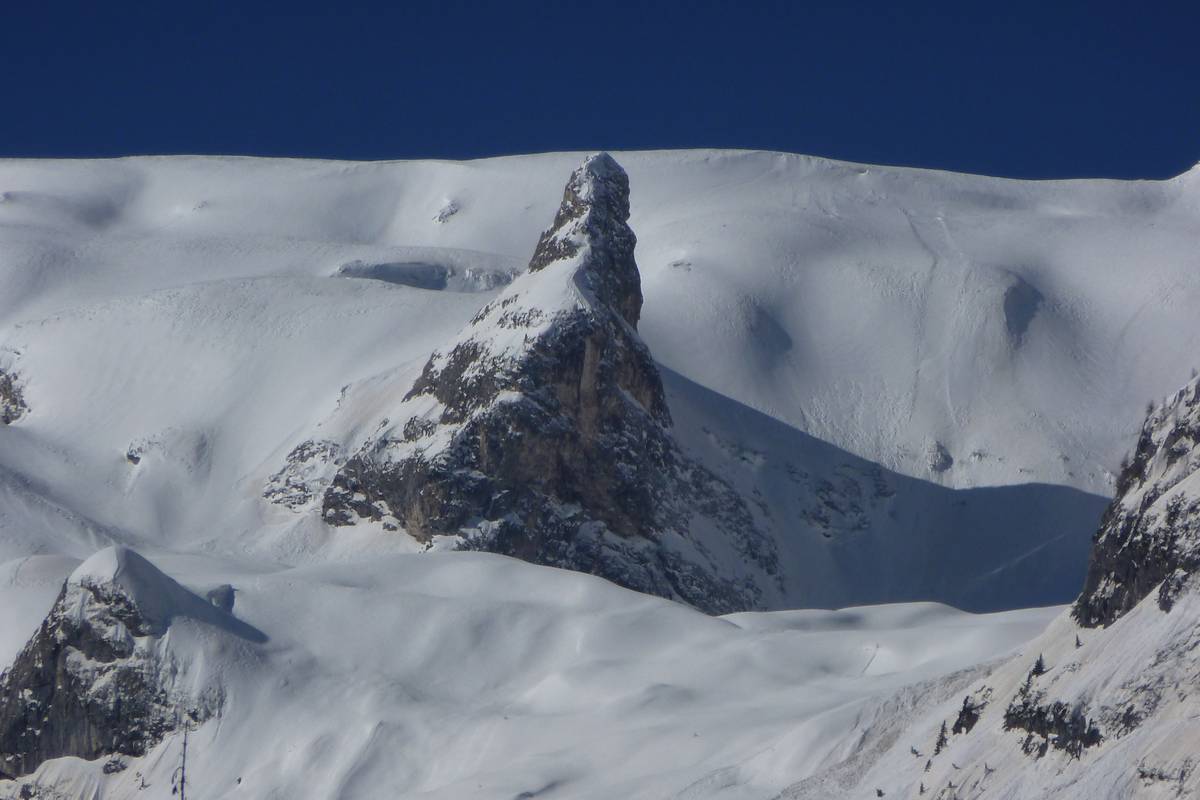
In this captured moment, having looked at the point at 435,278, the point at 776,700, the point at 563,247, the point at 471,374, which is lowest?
the point at 776,700

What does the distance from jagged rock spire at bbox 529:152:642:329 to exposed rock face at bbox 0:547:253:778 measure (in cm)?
3046

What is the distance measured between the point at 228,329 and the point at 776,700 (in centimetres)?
5688

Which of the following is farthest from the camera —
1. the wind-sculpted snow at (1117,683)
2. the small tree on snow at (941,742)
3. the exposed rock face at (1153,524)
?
the small tree on snow at (941,742)

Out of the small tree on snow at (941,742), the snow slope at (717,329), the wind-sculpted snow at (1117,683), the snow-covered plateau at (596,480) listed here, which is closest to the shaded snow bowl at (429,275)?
the snow slope at (717,329)

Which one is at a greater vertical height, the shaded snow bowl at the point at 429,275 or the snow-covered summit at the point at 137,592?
the shaded snow bowl at the point at 429,275

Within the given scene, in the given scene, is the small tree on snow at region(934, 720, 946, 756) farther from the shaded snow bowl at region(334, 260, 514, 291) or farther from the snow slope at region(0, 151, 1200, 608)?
the shaded snow bowl at region(334, 260, 514, 291)

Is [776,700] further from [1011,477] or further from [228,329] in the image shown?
[228,329]

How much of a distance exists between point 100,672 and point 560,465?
25.2 meters

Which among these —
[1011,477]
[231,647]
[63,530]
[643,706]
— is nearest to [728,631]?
[643,706]

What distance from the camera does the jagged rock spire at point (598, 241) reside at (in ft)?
261

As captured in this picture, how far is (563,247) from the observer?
80688mm

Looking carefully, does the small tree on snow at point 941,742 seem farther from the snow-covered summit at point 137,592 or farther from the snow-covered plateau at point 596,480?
the snow-covered summit at point 137,592

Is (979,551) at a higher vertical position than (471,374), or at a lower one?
lower

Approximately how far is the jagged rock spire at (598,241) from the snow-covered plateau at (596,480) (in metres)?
0.22
